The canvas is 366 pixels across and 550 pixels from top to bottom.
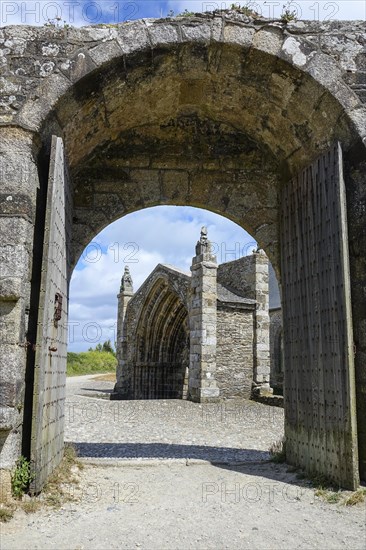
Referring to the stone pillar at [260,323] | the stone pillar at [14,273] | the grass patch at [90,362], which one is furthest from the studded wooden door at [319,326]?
the grass patch at [90,362]

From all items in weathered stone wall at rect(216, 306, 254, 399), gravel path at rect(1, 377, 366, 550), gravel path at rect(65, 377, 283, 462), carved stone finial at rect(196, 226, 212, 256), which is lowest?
gravel path at rect(65, 377, 283, 462)

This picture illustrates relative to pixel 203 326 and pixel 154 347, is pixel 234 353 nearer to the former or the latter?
pixel 203 326

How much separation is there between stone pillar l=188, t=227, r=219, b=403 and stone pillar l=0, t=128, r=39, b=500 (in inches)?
343

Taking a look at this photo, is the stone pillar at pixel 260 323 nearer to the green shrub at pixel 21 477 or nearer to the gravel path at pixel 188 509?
the gravel path at pixel 188 509

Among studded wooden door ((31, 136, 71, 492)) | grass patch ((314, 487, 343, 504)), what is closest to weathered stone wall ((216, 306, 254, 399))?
studded wooden door ((31, 136, 71, 492))

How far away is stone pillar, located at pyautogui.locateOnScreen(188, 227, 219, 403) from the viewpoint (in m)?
12.2

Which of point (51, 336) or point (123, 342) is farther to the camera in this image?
point (123, 342)

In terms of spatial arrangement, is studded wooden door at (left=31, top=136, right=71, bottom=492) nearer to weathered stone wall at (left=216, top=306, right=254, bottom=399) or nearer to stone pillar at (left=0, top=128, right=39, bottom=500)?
stone pillar at (left=0, top=128, right=39, bottom=500)

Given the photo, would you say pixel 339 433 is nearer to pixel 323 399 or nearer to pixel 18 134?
pixel 323 399

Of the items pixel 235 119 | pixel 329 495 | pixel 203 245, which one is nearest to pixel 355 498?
pixel 329 495

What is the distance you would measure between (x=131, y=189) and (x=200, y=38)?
1.96 meters

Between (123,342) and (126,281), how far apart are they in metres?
2.59

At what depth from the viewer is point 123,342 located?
1916cm

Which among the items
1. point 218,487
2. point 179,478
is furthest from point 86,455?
point 218,487
